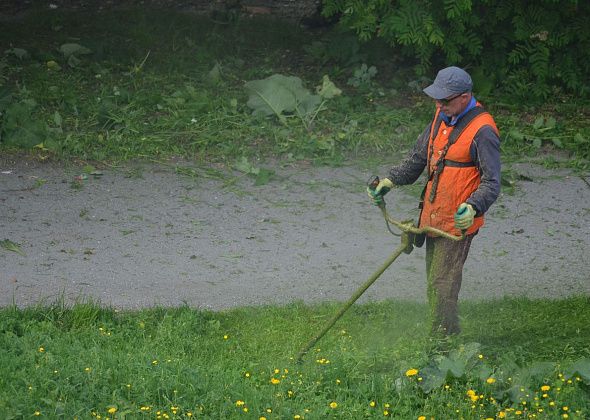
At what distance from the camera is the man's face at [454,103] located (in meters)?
5.10

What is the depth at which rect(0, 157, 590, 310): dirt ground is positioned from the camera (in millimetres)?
6352

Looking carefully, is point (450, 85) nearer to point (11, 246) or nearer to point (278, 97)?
point (11, 246)

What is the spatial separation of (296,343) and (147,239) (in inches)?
67.4

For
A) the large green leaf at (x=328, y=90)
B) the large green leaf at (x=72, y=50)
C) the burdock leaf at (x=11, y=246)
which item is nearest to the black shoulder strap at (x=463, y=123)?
the burdock leaf at (x=11, y=246)

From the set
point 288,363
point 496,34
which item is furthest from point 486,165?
point 496,34

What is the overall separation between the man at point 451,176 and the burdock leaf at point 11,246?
8.29 ft

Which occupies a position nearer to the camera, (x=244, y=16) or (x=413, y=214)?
(x=413, y=214)

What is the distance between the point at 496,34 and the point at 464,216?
196 inches

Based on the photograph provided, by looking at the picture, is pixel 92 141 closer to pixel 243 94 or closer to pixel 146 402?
pixel 243 94

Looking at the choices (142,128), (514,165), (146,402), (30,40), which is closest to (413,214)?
(514,165)

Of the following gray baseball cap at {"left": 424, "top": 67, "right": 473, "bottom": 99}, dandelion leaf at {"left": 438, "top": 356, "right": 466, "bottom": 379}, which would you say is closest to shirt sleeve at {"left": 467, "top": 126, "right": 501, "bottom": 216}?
gray baseball cap at {"left": 424, "top": 67, "right": 473, "bottom": 99}

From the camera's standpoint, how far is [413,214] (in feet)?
24.4

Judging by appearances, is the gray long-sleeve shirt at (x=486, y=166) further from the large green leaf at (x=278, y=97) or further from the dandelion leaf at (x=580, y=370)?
the large green leaf at (x=278, y=97)

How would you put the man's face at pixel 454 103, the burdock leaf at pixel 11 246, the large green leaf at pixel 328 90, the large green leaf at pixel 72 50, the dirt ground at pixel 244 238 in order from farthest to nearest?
1. the large green leaf at pixel 72 50
2. the large green leaf at pixel 328 90
3. the burdock leaf at pixel 11 246
4. the dirt ground at pixel 244 238
5. the man's face at pixel 454 103
